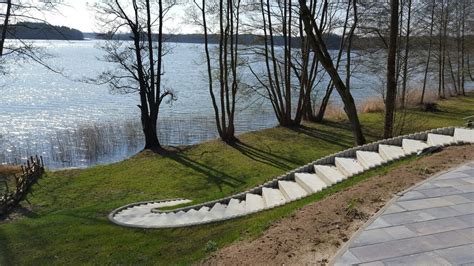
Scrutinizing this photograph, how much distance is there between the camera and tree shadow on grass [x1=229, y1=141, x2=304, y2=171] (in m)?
14.1

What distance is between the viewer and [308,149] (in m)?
16.2

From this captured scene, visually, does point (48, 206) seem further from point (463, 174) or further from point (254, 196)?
point (463, 174)

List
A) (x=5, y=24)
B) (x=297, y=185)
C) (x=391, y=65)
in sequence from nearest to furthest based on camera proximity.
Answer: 1. (x=297, y=185)
2. (x=391, y=65)
3. (x=5, y=24)

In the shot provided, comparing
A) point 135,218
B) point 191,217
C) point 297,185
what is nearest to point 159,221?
point 191,217

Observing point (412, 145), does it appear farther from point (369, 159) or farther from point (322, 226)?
point (322, 226)

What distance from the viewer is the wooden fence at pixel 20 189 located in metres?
10.8

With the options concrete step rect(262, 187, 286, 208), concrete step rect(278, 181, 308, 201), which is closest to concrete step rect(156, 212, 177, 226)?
concrete step rect(262, 187, 286, 208)

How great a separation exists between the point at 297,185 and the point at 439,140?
3123 mm

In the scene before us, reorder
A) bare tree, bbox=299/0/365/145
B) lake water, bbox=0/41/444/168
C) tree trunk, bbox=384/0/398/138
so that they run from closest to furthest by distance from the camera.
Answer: tree trunk, bbox=384/0/398/138, bare tree, bbox=299/0/365/145, lake water, bbox=0/41/444/168

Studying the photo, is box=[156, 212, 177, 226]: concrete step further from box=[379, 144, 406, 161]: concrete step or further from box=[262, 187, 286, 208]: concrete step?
box=[379, 144, 406, 161]: concrete step

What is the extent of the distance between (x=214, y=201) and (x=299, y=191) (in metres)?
2.38

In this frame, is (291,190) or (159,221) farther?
(159,221)

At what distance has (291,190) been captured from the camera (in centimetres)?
801

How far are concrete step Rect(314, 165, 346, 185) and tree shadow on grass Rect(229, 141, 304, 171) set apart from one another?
16.0 feet
